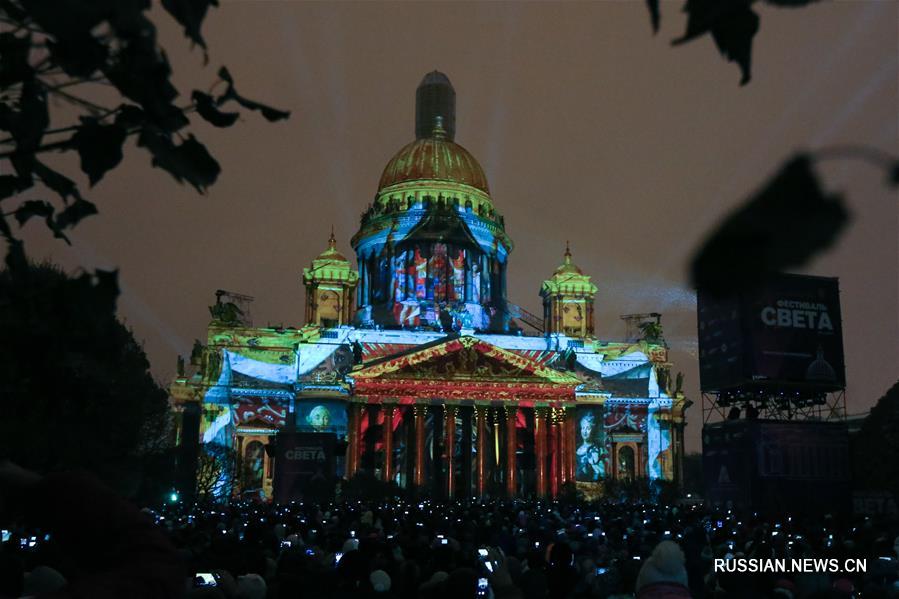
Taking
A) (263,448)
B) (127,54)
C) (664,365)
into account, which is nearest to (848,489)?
(664,365)

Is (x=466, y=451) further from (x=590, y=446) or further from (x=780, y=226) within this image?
(x=780, y=226)

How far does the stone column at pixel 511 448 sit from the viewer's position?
2734 inches

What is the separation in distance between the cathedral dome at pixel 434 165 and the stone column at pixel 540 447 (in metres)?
30.4

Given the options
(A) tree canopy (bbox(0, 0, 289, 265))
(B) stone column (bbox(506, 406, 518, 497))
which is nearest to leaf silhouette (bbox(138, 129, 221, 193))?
(A) tree canopy (bbox(0, 0, 289, 265))

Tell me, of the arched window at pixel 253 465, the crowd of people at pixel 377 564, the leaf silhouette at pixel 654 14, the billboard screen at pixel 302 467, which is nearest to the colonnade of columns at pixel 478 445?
the arched window at pixel 253 465

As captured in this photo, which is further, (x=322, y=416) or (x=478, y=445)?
(x=322, y=416)

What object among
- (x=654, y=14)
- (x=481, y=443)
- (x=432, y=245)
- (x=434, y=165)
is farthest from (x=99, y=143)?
(x=434, y=165)

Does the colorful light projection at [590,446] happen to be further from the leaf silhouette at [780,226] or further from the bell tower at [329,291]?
the leaf silhouette at [780,226]

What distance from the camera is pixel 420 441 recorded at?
225 feet

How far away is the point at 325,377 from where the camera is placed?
72.1 metres

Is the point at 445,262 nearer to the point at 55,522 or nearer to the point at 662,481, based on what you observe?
the point at 662,481

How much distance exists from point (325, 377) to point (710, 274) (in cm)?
7121

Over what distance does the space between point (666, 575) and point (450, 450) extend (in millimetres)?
61720

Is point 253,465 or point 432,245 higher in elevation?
point 432,245
